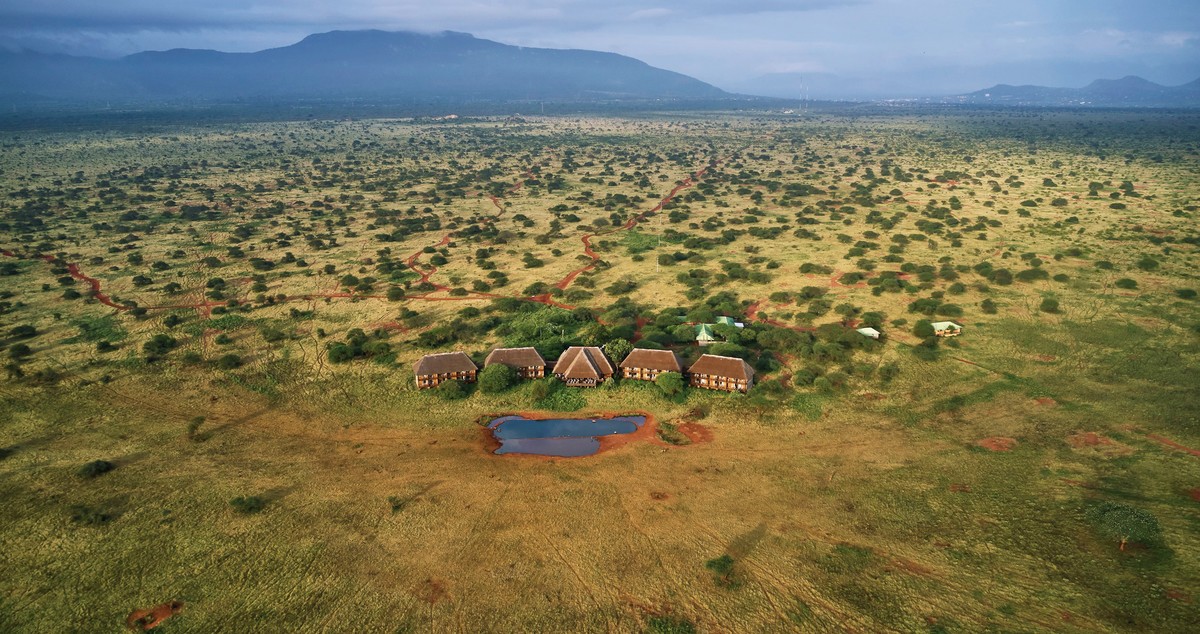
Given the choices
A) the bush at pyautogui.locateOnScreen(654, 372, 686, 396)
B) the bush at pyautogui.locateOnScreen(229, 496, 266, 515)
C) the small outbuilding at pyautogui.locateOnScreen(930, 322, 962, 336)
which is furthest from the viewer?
the small outbuilding at pyautogui.locateOnScreen(930, 322, 962, 336)

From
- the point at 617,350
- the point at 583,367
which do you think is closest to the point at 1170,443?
the point at 617,350

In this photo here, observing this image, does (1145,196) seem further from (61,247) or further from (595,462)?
(61,247)

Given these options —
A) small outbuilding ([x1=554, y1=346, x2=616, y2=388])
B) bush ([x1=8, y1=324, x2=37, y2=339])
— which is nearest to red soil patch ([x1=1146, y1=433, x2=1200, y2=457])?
small outbuilding ([x1=554, y1=346, x2=616, y2=388])

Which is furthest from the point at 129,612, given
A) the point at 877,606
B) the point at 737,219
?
the point at 737,219

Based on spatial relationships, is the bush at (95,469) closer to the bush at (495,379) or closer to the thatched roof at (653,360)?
the bush at (495,379)

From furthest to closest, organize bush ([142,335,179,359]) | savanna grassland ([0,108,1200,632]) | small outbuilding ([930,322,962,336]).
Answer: small outbuilding ([930,322,962,336]), bush ([142,335,179,359]), savanna grassland ([0,108,1200,632])

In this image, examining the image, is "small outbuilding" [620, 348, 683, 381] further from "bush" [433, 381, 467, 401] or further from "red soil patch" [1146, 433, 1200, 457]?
"red soil patch" [1146, 433, 1200, 457]

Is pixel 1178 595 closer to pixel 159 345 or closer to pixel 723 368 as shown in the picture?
pixel 723 368
